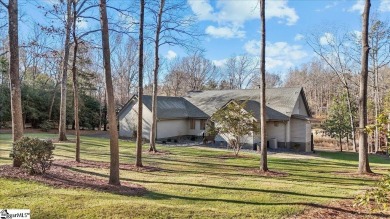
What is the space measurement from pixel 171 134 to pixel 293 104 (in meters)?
12.0

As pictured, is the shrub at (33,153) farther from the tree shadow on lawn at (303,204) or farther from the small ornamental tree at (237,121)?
the small ornamental tree at (237,121)

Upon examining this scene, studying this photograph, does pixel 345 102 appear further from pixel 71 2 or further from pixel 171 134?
pixel 71 2

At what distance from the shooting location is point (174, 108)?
31547 mm

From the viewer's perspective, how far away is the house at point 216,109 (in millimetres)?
26078

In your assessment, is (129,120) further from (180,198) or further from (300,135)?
(180,198)

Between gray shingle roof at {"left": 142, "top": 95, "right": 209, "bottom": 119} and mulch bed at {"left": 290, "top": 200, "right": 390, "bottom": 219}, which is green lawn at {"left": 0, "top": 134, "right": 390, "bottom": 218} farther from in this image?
gray shingle roof at {"left": 142, "top": 95, "right": 209, "bottom": 119}

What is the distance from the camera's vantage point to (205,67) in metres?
59.6

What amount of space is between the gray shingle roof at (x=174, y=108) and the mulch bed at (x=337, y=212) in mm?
22069

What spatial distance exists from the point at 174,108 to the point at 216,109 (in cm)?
492

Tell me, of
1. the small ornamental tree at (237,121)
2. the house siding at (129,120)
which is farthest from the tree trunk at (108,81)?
the house siding at (129,120)

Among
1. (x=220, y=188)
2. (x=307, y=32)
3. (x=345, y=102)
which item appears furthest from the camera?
(x=345, y=102)

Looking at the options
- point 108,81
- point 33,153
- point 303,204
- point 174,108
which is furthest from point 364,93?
point 174,108

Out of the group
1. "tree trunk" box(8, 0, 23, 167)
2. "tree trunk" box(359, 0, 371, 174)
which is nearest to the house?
"tree trunk" box(359, 0, 371, 174)

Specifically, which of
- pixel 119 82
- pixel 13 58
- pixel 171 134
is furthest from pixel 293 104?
pixel 119 82
